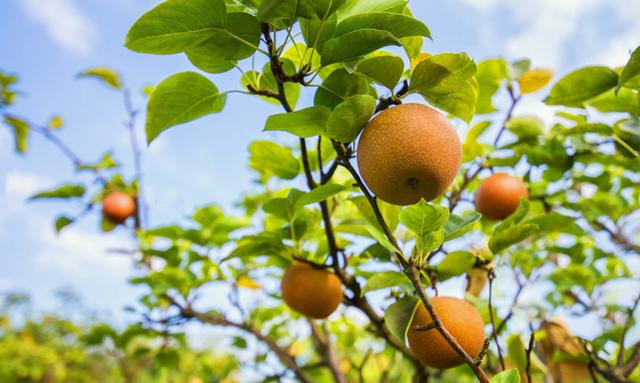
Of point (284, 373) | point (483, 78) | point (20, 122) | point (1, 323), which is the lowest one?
point (1, 323)

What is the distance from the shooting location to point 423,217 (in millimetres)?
685

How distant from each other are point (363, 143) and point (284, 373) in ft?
4.33

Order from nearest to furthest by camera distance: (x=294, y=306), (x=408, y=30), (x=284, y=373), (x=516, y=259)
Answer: (x=408, y=30)
(x=294, y=306)
(x=516, y=259)
(x=284, y=373)

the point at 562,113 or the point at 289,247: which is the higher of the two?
the point at 562,113

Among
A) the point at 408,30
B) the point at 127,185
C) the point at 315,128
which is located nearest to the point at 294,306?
the point at 315,128

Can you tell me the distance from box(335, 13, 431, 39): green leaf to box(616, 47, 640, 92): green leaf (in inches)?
14.8

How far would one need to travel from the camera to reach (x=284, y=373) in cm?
177

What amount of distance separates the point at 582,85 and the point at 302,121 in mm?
698

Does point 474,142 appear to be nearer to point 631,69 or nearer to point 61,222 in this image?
point 631,69

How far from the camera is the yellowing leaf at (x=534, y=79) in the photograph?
4.80 ft

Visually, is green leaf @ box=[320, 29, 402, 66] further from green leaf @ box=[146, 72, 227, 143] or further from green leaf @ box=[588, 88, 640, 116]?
green leaf @ box=[588, 88, 640, 116]

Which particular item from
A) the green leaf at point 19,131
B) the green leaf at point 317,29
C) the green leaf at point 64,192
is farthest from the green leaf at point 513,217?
the green leaf at point 19,131

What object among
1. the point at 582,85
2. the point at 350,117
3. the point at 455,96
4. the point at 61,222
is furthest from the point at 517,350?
the point at 61,222

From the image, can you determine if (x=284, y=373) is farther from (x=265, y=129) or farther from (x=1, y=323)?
(x=1, y=323)
